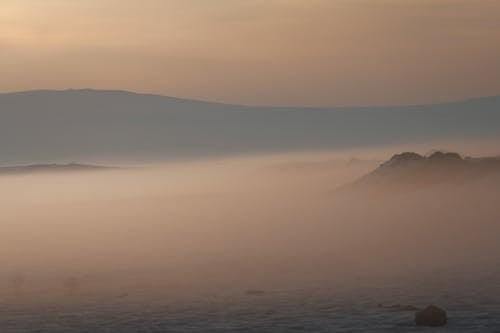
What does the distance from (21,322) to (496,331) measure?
45593 millimetres

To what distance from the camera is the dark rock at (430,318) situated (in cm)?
10231

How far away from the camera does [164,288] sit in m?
152

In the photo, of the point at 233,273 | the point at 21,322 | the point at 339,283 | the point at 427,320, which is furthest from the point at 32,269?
the point at 427,320

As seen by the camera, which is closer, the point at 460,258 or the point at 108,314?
the point at 108,314

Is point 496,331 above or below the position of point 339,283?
below

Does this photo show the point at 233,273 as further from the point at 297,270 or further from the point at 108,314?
the point at 108,314

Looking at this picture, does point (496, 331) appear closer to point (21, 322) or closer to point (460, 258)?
point (21, 322)

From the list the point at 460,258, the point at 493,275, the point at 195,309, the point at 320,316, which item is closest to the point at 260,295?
the point at 195,309

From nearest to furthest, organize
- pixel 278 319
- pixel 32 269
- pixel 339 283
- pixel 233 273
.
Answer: pixel 278 319 → pixel 339 283 → pixel 233 273 → pixel 32 269

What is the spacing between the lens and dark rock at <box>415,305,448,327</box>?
4028 inches

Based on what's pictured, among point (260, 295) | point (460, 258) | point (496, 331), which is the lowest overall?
point (496, 331)

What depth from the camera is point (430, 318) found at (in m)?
102

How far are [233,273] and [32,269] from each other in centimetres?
3612

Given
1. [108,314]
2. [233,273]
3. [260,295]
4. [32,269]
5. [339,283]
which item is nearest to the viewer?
[108,314]
